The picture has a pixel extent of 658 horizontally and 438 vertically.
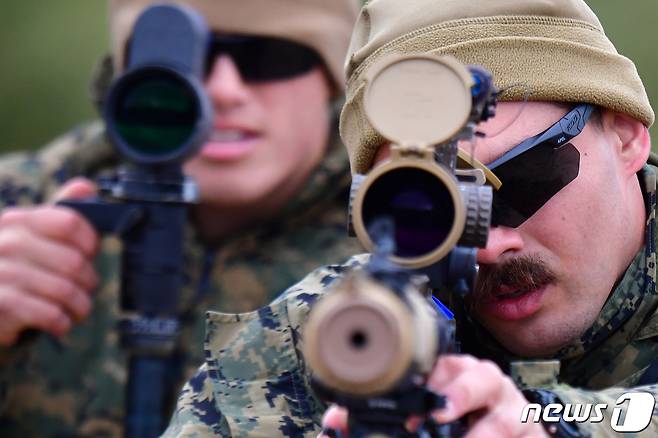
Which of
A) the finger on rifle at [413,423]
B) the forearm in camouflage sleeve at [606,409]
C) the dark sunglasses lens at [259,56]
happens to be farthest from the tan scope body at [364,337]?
the dark sunglasses lens at [259,56]

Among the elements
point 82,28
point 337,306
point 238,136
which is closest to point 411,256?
point 337,306

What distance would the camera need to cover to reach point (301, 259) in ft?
17.7

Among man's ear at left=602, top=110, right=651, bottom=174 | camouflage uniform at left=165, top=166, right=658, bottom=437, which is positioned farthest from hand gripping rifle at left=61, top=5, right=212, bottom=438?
man's ear at left=602, top=110, right=651, bottom=174

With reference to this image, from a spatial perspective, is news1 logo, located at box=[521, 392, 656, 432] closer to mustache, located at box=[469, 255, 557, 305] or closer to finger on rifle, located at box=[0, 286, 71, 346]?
mustache, located at box=[469, 255, 557, 305]

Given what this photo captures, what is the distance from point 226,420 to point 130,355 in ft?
0.83

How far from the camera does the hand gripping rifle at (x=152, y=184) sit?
3041 millimetres

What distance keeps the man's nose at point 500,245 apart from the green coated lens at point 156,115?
0.67m

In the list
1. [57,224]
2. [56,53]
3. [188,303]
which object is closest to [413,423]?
[57,224]

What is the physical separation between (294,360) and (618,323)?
729mm

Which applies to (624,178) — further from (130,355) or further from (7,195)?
(7,195)

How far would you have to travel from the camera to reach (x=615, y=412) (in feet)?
9.25

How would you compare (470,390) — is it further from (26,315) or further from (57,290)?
(26,315)

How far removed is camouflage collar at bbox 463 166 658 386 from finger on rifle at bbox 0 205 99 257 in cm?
96

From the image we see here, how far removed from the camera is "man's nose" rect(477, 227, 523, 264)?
3074 mm
